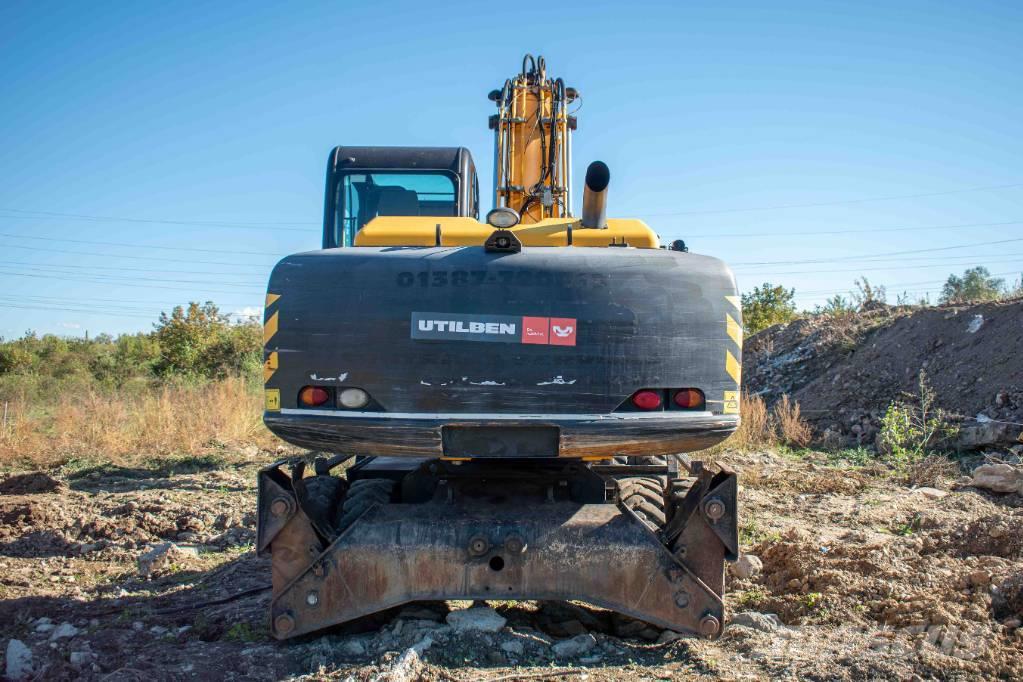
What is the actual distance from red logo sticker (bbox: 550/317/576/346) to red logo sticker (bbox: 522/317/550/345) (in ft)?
0.10

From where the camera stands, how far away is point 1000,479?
8008 mm

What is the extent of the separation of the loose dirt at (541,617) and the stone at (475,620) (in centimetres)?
5

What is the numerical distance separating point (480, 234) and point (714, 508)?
5.84ft

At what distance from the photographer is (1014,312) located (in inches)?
522

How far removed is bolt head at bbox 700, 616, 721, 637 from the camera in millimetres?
3830

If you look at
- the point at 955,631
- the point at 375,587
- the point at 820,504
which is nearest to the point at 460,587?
the point at 375,587

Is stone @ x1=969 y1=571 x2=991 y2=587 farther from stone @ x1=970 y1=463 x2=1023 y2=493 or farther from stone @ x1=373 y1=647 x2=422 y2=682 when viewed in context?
stone @ x1=970 y1=463 x2=1023 y2=493

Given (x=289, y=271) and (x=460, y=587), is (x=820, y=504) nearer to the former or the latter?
(x=460, y=587)

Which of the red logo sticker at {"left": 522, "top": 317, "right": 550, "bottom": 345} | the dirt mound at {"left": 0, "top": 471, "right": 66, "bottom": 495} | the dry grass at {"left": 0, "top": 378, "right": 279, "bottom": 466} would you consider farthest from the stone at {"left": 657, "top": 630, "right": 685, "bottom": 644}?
the dry grass at {"left": 0, "top": 378, "right": 279, "bottom": 466}

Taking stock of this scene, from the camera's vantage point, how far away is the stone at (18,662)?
3.62 m

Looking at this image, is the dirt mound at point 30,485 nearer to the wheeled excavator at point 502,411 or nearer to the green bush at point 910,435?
the wheeled excavator at point 502,411

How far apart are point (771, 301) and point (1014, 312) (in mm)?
11032

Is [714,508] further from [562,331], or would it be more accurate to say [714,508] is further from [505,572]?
[562,331]

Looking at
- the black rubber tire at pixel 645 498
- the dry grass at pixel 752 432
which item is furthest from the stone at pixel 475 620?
the dry grass at pixel 752 432
